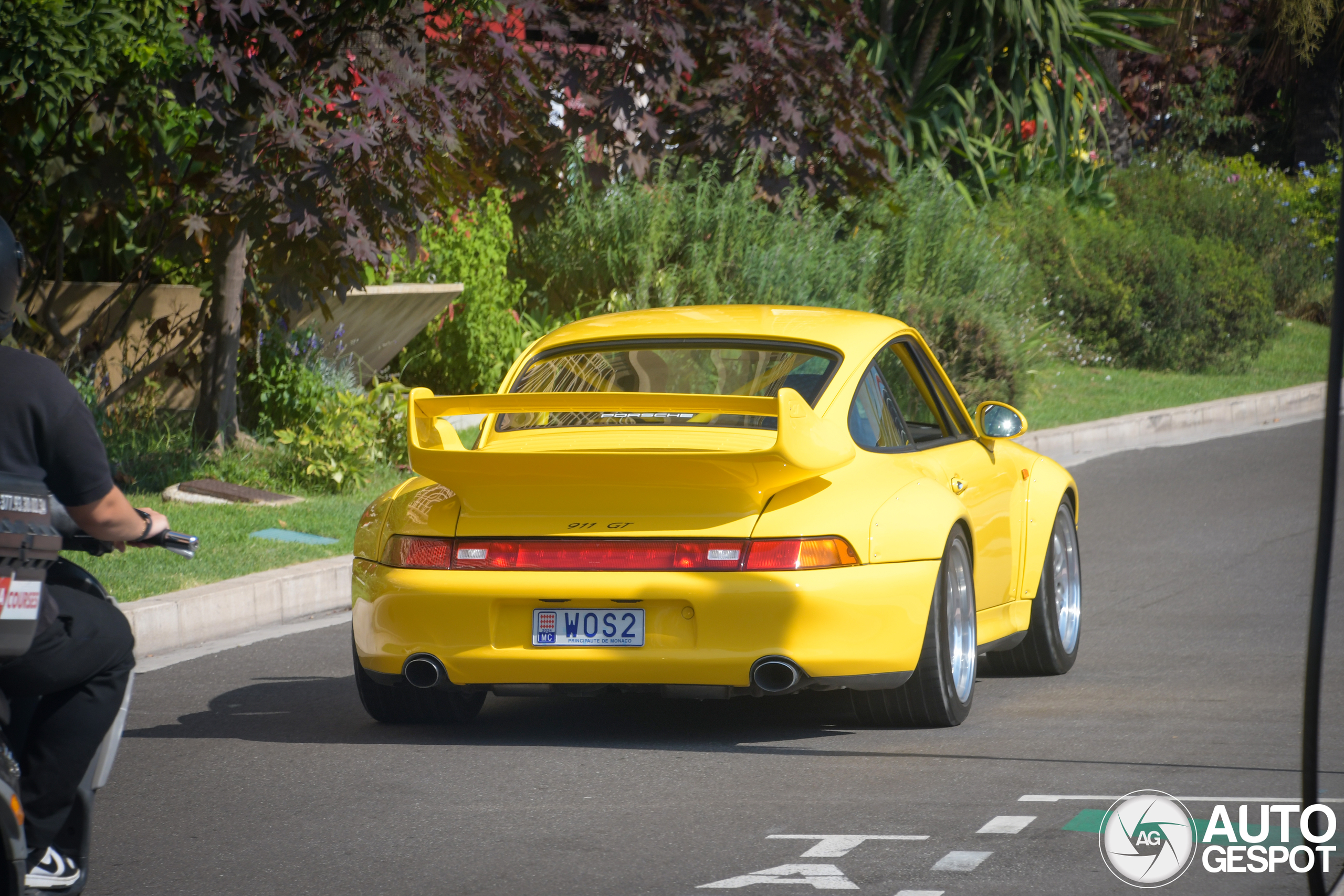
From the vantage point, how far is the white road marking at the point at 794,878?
446cm

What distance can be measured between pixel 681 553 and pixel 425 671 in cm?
94

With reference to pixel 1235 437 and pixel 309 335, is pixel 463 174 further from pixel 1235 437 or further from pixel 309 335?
pixel 1235 437

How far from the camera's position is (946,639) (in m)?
6.15

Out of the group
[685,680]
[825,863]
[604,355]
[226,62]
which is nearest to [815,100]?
[226,62]

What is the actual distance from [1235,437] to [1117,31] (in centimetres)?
836

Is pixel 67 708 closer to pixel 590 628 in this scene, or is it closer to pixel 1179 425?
pixel 590 628

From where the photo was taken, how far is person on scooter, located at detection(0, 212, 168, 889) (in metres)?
3.70

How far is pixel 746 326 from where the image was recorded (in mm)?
6672

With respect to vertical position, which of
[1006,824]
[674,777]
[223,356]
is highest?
[1006,824]

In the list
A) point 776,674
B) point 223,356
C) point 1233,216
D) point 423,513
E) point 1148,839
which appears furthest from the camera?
point 1233,216

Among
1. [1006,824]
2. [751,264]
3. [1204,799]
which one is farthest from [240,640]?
[751,264]

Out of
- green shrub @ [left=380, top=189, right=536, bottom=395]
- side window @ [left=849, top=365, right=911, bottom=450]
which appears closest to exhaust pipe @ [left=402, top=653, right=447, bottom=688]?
side window @ [left=849, top=365, right=911, bottom=450]

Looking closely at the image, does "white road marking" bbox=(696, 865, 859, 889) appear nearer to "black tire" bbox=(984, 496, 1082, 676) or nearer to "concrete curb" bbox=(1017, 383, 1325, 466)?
"black tire" bbox=(984, 496, 1082, 676)

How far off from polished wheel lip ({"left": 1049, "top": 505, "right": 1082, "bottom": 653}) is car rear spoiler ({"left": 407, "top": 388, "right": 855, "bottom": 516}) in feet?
6.17
